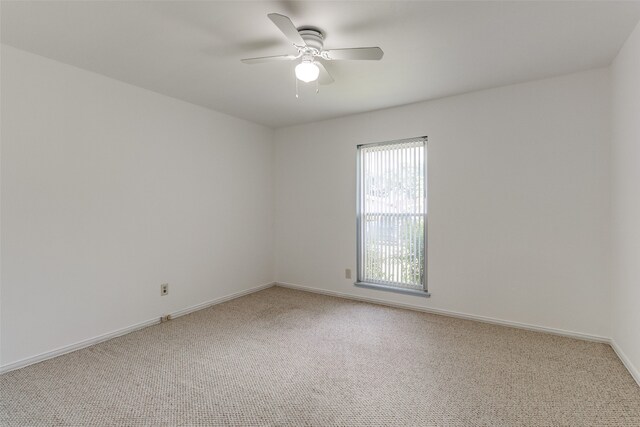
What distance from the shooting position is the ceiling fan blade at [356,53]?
2055 millimetres

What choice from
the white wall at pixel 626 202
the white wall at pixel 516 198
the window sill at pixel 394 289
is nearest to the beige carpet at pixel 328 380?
the white wall at pixel 626 202

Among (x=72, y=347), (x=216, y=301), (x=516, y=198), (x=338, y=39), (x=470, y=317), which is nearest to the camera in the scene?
(x=338, y=39)

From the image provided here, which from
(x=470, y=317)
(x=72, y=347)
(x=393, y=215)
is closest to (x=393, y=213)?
(x=393, y=215)

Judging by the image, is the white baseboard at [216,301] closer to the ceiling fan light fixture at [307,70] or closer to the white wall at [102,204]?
the white wall at [102,204]

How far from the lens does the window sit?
3.72 metres

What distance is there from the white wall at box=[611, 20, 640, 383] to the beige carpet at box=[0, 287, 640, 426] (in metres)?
0.25

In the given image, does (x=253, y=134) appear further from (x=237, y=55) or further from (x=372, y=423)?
(x=372, y=423)

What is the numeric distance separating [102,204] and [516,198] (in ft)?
12.8

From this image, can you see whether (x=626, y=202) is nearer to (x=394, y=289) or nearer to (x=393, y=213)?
(x=393, y=213)

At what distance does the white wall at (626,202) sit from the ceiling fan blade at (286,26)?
2243mm

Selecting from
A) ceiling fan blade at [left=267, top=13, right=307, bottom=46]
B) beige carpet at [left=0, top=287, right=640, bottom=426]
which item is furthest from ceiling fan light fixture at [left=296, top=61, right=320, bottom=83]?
beige carpet at [left=0, top=287, right=640, bottom=426]

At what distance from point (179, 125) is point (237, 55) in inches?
55.1

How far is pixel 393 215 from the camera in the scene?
12.8 feet

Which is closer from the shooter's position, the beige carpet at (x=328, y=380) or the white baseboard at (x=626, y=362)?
the beige carpet at (x=328, y=380)
